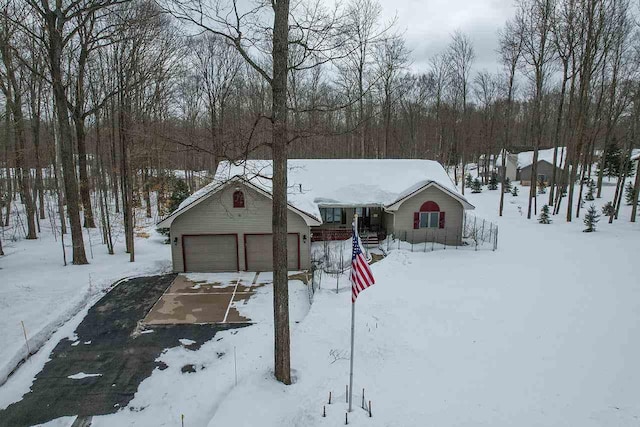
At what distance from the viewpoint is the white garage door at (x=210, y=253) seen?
17094 mm

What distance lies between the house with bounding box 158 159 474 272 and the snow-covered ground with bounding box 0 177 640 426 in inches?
147

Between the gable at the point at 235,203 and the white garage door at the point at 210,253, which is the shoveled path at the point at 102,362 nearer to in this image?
the white garage door at the point at 210,253

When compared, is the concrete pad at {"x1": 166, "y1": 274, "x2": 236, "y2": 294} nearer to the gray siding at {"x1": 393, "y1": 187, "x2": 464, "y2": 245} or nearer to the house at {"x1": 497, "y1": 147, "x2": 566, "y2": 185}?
the gray siding at {"x1": 393, "y1": 187, "x2": 464, "y2": 245}

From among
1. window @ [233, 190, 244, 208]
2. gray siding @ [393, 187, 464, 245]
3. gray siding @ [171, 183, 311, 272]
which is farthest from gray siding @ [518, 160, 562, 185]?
window @ [233, 190, 244, 208]

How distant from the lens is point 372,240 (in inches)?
849

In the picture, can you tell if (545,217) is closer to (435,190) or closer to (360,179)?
(435,190)

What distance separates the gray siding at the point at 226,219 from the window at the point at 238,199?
0.14 m

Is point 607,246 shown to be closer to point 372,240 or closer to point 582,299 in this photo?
point 582,299

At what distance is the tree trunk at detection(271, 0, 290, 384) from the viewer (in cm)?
703

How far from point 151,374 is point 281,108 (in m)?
7.28

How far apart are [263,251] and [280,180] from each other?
10178mm

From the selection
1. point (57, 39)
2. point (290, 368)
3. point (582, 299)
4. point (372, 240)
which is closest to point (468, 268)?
point (582, 299)

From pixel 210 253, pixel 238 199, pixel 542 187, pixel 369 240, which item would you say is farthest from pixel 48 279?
pixel 542 187

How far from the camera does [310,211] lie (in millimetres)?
17344
